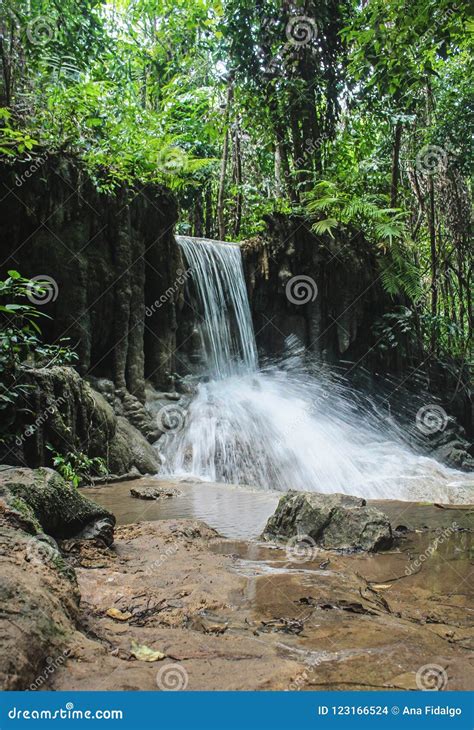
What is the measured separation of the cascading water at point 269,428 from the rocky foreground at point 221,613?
3.93m

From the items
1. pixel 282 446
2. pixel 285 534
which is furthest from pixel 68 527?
pixel 282 446

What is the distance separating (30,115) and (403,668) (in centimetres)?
856

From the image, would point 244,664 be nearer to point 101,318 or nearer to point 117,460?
point 117,460

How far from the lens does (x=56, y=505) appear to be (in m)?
3.35

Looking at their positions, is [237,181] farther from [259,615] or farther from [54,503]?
[259,615]

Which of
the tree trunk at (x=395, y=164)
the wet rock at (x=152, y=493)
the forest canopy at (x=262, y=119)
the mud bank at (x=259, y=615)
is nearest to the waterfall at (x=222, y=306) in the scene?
the forest canopy at (x=262, y=119)

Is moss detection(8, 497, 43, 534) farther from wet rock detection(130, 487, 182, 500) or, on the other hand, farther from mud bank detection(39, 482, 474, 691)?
wet rock detection(130, 487, 182, 500)

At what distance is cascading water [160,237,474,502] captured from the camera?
801cm

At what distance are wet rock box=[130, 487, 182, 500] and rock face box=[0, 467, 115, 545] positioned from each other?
6.77 ft

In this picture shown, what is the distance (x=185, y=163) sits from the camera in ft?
32.3

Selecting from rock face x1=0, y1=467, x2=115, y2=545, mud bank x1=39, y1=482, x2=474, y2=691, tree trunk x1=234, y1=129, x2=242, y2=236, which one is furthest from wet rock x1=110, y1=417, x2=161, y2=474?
tree trunk x1=234, y1=129, x2=242, y2=236

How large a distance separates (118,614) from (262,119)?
13.5m

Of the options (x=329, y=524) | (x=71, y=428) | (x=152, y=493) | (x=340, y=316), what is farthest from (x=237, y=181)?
(x=329, y=524)

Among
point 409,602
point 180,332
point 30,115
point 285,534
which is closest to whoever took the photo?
point 409,602
